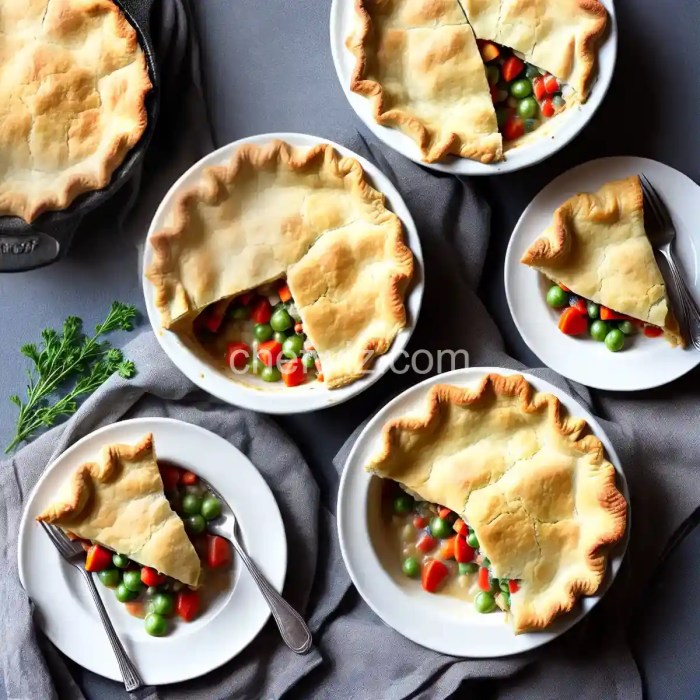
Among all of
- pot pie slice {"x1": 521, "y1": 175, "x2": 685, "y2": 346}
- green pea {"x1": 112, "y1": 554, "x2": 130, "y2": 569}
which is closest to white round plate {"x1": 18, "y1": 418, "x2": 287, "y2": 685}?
green pea {"x1": 112, "y1": 554, "x2": 130, "y2": 569}

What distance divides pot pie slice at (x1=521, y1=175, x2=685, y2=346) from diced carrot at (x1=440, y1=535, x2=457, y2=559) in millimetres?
1053

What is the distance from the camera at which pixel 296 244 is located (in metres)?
3.07

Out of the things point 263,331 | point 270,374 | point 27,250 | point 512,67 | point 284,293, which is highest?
point 512,67

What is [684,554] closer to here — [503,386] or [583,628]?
[583,628]

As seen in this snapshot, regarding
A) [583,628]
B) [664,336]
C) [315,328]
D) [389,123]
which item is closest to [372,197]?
[389,123]

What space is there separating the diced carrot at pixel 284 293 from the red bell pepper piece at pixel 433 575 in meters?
1.15

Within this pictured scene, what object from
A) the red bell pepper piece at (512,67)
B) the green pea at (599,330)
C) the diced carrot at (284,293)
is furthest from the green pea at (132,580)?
the red bell pepper piece at (512,67)

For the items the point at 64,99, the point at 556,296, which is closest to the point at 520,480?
the point at 556,296

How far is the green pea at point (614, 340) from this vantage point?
10.3 feet

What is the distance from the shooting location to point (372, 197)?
3010 millimetres

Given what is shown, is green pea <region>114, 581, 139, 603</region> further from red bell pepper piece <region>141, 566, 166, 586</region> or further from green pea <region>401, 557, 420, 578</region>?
green pea <region>401, 557, 420, 578</region>

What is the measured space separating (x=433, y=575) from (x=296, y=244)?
1342 millimetres

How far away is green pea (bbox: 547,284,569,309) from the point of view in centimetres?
318

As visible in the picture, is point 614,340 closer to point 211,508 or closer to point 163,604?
point 211,508
